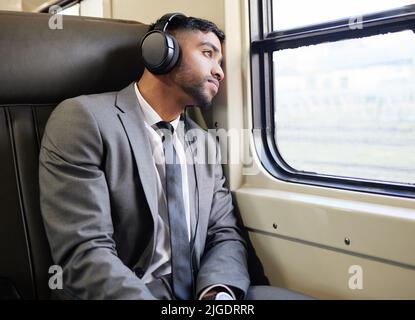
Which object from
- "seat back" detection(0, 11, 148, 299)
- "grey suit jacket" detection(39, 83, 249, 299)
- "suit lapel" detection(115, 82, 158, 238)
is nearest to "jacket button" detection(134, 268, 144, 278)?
"grey suit jacket" detection(39, 83, 249, 299)

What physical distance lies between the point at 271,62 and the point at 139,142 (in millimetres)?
627

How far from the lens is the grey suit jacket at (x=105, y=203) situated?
1046 mm

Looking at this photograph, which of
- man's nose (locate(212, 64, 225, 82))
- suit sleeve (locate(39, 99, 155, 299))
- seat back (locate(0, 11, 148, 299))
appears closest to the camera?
suit sleeve (locate(39, 99, 155, 299))

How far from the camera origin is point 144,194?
3.88ft

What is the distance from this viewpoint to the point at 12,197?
1180mm

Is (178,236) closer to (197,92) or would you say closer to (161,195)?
(161,195)

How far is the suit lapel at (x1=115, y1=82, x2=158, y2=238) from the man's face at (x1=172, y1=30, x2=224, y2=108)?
18 centimetres

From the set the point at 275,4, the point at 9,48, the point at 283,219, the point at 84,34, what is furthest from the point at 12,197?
the point at 275,4

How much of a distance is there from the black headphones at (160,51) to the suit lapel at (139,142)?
0.12 meters

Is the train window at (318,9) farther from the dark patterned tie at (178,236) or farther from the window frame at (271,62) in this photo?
the dark patterned tie at (178,236)

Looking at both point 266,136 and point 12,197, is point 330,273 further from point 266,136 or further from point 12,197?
point 12,197

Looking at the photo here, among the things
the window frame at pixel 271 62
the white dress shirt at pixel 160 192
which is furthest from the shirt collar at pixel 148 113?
the window frame at pixel 271 62

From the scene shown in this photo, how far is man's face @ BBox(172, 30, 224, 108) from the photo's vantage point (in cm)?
134

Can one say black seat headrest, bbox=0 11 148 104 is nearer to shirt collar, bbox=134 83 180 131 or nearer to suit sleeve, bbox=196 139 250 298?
shirt collar, bbox=134 83 180 131
